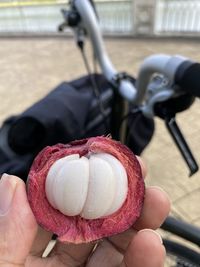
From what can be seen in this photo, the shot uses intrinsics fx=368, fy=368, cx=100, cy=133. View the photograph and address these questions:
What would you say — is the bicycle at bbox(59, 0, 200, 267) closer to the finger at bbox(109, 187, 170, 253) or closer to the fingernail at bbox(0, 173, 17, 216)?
the finger at bbox(109, 187, 170, 253)

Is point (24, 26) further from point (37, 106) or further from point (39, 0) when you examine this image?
point (37, 106)

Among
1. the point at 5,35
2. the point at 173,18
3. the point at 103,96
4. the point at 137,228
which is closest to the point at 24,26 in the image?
the point at 5,35

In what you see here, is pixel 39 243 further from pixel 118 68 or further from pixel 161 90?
pixel 118 68

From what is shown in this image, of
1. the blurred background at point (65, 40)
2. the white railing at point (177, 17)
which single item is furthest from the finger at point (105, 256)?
the white railing at point (177, 17)

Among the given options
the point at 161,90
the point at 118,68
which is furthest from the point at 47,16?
the point at 161,90

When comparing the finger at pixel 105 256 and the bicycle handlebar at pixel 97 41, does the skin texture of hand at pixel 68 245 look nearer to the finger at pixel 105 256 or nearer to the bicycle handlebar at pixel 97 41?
the finger at pixel 105 256

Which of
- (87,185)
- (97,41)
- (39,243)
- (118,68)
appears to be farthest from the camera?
(118,68)

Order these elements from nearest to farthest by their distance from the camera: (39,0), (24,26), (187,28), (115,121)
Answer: (115,121)
(187,28)
(39,0)
(24,26)
